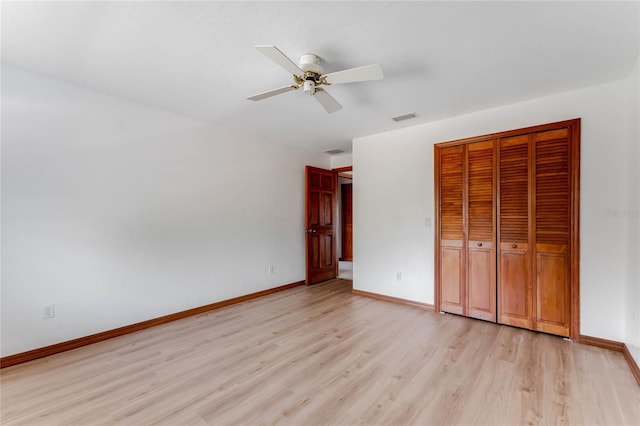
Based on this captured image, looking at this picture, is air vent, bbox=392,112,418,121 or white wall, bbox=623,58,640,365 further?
air vent, bbox=392,112,418,121

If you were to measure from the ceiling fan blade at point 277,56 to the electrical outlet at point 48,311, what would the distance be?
288cm

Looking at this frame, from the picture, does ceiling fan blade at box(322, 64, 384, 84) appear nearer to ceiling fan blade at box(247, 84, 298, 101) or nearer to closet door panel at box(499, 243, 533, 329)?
ceiling fan blade at box(247, 84, 298, 101)

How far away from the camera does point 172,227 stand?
11.1 feet

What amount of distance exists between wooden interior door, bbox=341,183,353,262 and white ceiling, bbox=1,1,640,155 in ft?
16.0

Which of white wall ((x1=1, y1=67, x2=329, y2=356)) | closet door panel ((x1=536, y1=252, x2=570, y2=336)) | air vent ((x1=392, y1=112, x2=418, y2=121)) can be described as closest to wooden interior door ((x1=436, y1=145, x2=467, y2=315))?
air vent ((x1=392, y1=112, x2=418, y2=121))

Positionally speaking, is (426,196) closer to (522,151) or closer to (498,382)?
(522,151)

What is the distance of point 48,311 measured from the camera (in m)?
2.51

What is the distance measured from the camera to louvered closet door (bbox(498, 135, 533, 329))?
301 cm

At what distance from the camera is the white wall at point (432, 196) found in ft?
8.46

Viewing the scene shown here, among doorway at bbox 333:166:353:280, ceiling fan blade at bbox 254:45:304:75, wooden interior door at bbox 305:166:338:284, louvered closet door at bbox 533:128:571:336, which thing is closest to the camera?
ceiling fan blade at bbox 254:45:304:75

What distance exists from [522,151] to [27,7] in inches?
167

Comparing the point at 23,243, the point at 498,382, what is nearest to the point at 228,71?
the point at 23,243

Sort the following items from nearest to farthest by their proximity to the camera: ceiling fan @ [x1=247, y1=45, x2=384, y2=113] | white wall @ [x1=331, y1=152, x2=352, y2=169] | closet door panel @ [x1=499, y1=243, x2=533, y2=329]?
1. ceiling fan @ [x1=247, y1=45, x2=384, y2=113]
2. closet door panel @ [x1=499, y1=243, x2=533, y2=329]
3. white wall @ [x1=331, y1=152, x2=352, y2=169]

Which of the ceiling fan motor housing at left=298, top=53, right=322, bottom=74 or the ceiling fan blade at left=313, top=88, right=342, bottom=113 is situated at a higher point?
the ceiling fan motor housing at left=298, top=53, right=322, bottom=74
